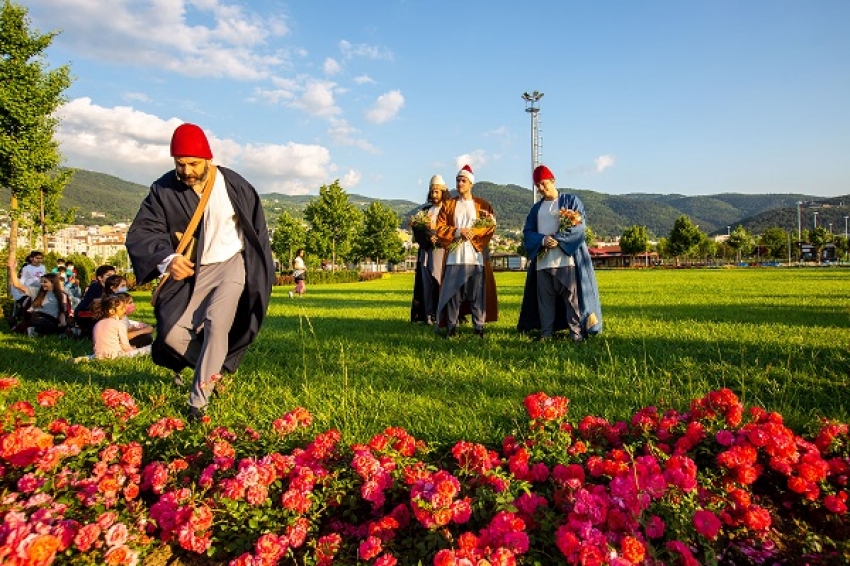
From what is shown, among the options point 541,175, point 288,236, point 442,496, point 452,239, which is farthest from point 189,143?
point 288,236

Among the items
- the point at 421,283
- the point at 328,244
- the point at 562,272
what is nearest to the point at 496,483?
the point at 562,272

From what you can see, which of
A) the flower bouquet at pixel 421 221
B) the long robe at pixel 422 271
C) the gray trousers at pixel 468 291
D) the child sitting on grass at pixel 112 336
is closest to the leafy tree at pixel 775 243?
the long robe at pixel 422 271

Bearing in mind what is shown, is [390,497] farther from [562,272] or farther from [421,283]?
[421,283]

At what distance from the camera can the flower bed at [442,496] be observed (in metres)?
2.17

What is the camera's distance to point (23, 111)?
57.6 ft

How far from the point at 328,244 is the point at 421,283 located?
152 ft

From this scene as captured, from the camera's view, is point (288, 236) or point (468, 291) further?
point (288, 236)

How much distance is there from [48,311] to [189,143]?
320 inches

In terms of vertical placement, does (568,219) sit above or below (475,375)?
above

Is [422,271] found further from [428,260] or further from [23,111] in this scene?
[23,111]

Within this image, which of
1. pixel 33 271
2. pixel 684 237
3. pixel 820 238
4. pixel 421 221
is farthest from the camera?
pixel 820 238

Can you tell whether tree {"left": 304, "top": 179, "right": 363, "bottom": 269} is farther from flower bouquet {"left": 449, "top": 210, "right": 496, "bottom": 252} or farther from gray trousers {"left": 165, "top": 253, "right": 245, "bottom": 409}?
gray trousers {"left": 165, "top": 253, "right": 245, "bottom": 409}

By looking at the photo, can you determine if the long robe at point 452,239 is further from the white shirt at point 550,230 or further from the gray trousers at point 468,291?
the white shirt at point 550,230

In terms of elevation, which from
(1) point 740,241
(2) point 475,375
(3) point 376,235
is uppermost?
(3) point 376,235
